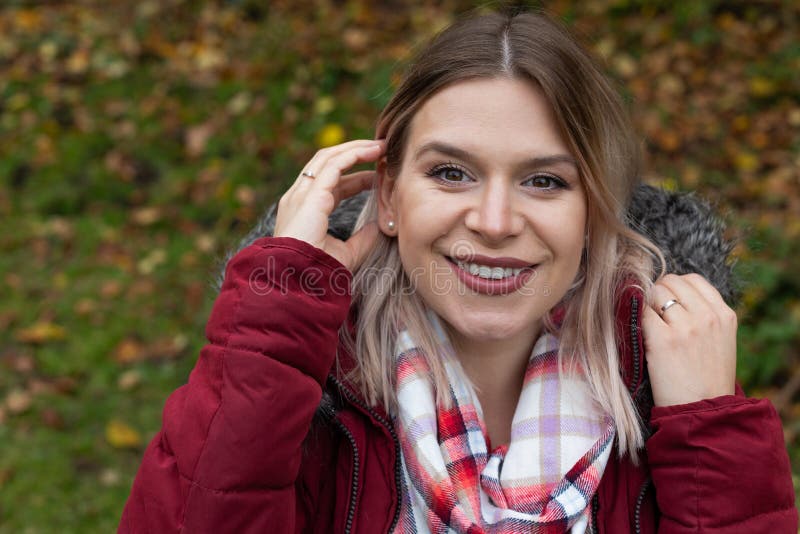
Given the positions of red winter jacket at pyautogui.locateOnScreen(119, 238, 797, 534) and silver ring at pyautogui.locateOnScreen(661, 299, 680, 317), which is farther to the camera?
silver ring at pyautogui.locateOnScreen(661, 299, 680, 317)

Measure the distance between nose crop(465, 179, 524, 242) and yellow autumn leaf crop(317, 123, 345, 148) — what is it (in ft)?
11.2

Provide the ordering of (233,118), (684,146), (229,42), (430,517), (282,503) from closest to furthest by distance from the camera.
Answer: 1. (282,503)
2. (430,517)
3. (684,146)
4. (233,118)
5. (229,42)

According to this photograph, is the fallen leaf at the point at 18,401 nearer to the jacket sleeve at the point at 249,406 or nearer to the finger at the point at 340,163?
the jacket sleeve at the point at 249,406

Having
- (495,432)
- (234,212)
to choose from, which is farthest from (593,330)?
(234,212)

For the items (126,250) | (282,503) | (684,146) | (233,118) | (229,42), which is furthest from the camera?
(229,42)

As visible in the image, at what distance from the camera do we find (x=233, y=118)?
5926 millimetres

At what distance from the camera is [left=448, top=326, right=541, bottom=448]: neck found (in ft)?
7.69

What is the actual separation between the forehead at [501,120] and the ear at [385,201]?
0.32m

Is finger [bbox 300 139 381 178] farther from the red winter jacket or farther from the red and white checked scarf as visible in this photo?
the red and white checked scarf

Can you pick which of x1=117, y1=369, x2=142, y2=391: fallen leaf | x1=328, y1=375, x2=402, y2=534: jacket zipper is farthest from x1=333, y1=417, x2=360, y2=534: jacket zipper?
x1=117, y1=369, x2=142, y2=391: fallen leaf

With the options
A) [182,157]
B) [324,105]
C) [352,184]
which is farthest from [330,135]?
[352,184]

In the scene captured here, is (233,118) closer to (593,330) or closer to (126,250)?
(126,250)

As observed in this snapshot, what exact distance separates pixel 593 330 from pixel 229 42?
5254mm

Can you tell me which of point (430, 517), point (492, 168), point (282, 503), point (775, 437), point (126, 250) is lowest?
point (126, 250)
